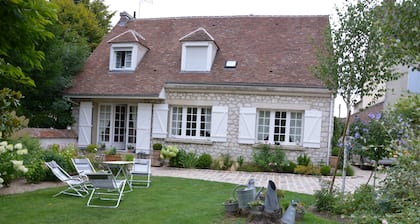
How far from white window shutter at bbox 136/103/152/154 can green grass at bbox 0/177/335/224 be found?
5.14m

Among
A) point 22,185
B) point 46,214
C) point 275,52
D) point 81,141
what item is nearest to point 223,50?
point 275,52

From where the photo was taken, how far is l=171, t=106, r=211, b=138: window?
12.7 metres

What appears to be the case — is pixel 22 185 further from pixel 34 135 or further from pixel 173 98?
pixel 173 98

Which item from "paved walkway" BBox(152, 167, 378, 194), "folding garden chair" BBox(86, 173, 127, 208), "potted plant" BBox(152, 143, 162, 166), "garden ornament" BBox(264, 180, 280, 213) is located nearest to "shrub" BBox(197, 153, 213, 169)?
"paved walkway" BBox(152, 167, 378, 194)

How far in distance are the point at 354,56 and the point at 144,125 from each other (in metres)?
8.29

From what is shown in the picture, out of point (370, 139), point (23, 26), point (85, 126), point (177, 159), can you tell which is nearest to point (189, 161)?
point (177, 159)

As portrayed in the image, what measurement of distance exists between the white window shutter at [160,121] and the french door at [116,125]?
1200mm

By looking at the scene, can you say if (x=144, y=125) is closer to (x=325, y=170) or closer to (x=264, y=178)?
(x=264, y=178)

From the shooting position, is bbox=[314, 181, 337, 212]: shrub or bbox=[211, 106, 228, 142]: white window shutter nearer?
bbox=[314, 181, 337, 212]: shrub

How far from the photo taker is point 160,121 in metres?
12.7

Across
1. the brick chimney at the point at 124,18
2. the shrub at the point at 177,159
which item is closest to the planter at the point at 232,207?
the shrub at the point at 177,159

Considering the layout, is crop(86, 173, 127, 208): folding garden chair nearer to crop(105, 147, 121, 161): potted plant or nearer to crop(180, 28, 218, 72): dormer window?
crop(105, 147, 121, 161): potted plant

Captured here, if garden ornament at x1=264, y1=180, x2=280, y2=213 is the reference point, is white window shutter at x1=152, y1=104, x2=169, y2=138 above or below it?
above

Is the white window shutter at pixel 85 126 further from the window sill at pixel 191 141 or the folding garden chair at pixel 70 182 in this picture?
the folding garden chair at pixel 70 182
